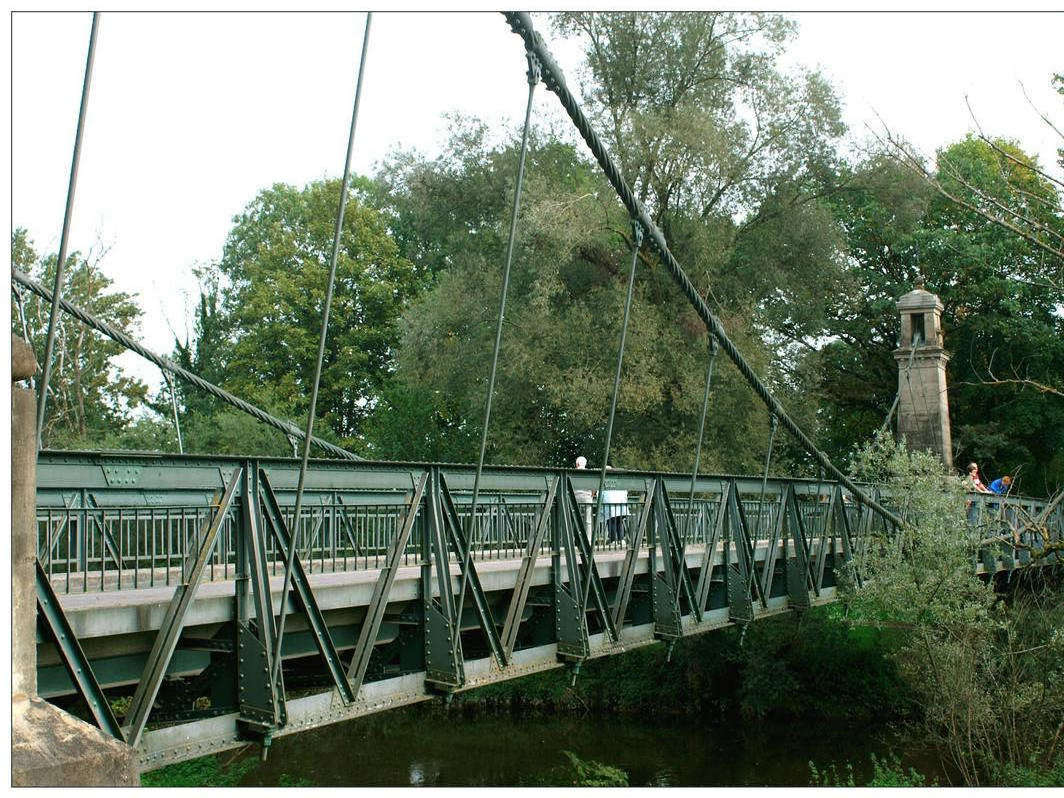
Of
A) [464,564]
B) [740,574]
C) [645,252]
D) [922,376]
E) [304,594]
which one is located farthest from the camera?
[645,252]

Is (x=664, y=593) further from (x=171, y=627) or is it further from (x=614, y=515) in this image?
(x=171, y=627)

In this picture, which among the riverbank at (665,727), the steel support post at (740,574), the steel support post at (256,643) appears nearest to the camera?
the steel support post at (256,643)

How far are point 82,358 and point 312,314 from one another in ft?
23.5

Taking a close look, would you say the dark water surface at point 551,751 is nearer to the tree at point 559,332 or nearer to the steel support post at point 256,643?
the tree at point 559,332

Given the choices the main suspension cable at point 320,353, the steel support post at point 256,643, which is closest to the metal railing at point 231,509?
the steel support post at point 256,643

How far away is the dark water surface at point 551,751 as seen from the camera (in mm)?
19156

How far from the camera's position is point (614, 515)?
583 inches

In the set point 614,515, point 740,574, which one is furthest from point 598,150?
point 740,574

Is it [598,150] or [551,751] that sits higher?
[598,150]

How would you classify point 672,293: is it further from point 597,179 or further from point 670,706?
point 670,706

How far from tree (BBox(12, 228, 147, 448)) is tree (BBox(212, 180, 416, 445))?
9.52 feet

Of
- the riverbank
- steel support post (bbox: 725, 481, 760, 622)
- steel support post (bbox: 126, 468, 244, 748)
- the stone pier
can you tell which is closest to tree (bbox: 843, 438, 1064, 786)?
the riverbank

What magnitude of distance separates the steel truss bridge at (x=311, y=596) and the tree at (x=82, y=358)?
17.0 meters

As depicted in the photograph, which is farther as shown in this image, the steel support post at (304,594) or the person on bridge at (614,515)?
the person on bridge at (614,515)
